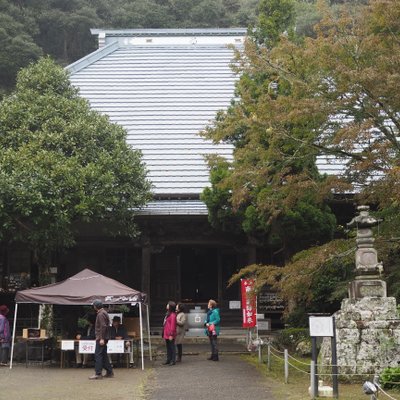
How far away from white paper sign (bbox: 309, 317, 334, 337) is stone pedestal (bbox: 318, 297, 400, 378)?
1.52 meters

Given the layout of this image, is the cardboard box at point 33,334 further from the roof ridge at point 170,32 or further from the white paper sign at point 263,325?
the roof ridge at point 170,32

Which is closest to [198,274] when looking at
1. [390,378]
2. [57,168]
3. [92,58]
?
[57,168]

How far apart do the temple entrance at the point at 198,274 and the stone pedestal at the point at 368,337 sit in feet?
34.8

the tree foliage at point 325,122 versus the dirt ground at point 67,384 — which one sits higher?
the tree foliage at point 325,122

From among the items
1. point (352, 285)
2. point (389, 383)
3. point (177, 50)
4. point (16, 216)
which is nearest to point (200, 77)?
point (177, 50)

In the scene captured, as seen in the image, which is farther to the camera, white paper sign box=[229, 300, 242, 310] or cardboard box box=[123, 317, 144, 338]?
white paper sign box=[229, 300, 242, 310]

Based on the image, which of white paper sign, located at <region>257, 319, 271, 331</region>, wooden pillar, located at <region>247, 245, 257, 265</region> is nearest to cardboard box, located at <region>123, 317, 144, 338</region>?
white paper sign, located at <region>257, 319, 271, 331</region>

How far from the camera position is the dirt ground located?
927 cm

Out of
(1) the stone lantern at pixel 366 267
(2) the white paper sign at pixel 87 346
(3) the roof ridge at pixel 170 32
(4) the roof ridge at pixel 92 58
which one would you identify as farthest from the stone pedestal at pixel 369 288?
(3) the roof ridge at pixel 170 32

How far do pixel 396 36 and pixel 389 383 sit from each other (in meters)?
5.96

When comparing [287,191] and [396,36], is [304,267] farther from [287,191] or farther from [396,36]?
[396,36]

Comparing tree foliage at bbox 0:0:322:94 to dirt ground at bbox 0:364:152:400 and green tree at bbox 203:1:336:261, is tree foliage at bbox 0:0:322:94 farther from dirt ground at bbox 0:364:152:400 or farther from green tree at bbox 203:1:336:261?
dirt ground at bbox 0:364:152:400

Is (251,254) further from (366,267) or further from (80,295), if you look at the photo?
(366,267)

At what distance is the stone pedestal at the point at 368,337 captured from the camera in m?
9.87
